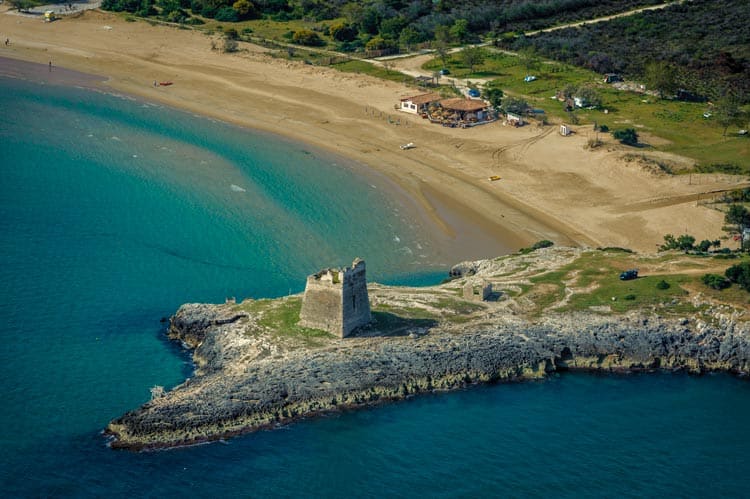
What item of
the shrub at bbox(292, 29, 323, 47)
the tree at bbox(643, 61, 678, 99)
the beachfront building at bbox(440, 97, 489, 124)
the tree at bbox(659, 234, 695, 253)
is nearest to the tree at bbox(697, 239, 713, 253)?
the tree at bbox(659, 234, 695, 253)

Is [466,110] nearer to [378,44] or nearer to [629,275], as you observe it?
[378,44]

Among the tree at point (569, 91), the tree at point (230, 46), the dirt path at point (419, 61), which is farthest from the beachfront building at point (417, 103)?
the tree at point (230, 46)

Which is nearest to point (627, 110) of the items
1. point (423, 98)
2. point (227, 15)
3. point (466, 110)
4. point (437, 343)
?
point (466, 110)

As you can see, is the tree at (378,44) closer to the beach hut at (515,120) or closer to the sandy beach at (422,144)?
the sandy beach at (422,144)

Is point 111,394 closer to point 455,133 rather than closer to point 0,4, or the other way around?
point 455,133

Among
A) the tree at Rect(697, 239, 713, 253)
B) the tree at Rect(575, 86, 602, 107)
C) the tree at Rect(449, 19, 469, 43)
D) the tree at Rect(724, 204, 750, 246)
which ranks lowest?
the tree at Rect(697, 239, 713, 253)

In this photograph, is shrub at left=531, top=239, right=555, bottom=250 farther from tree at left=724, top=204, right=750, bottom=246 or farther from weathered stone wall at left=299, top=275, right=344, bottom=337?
weathered stone wall at left=299, top=275, right=344, bottom=337

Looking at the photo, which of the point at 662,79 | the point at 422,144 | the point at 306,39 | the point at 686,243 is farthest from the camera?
the point at 306,39
